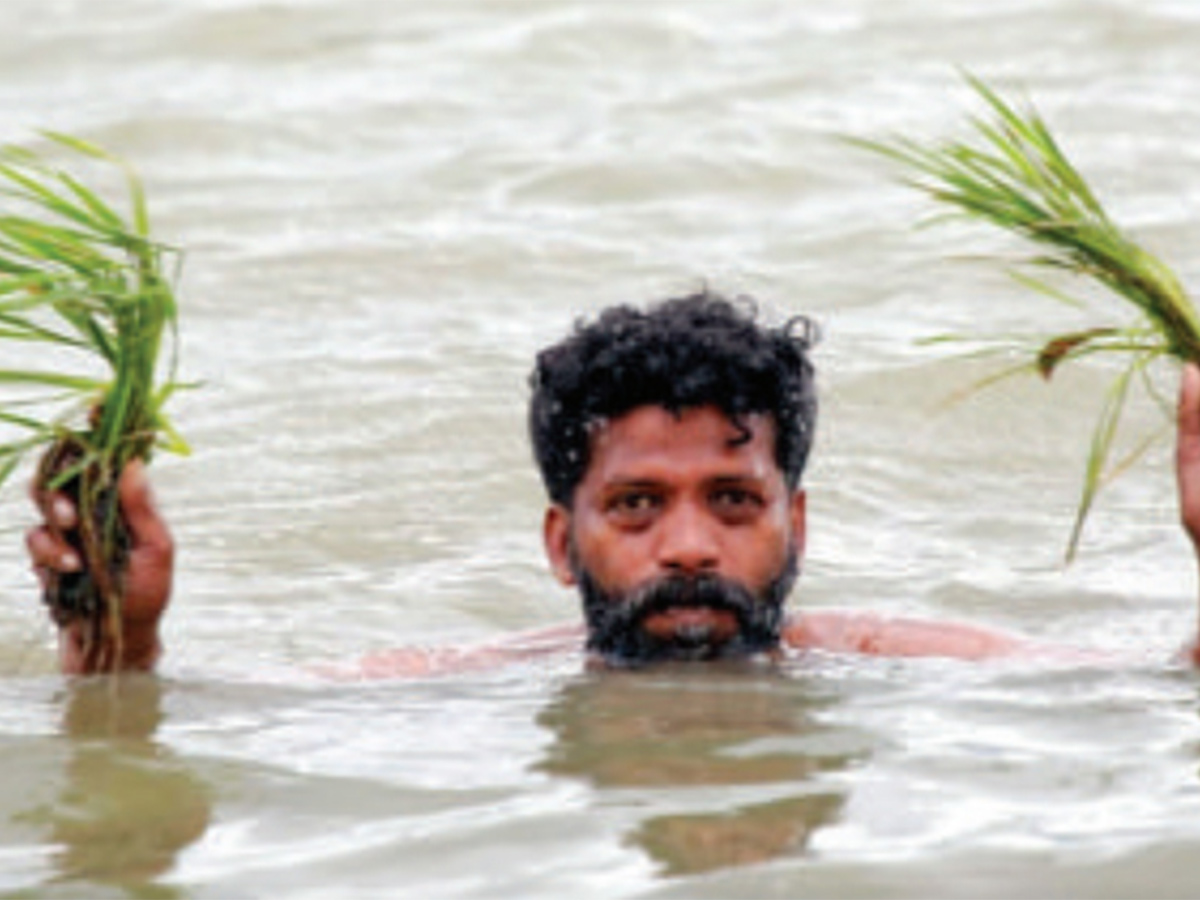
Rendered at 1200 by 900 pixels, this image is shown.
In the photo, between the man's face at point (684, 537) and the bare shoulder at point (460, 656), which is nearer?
the man's face at point (684, 537)

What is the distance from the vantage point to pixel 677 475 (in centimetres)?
592

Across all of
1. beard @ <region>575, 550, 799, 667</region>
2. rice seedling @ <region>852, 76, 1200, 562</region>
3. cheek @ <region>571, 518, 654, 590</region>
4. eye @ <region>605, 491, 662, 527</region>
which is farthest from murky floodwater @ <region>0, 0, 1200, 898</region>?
rice seedling @ <region>852, 76, 1200, 562</region>

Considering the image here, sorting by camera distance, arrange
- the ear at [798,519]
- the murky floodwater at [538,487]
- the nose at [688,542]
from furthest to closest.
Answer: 1. the ear at [798,519]
2. the nose at [688,542]
3. the murky floodwater at [538,487]

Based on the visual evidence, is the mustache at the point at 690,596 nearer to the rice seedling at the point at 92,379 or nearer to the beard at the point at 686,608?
the beard at the point at 686,608

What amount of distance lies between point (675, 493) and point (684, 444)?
108 millimetres

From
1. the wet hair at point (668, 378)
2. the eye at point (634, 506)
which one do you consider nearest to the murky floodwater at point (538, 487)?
the eye at point (634, 506)

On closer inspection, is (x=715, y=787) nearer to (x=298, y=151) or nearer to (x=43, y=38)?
(x=298, y=151)

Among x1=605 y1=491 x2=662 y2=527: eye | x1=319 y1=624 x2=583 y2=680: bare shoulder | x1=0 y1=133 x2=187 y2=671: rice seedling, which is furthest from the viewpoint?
x1=319 y1=624 x2=583 y2=680: bare shoulder

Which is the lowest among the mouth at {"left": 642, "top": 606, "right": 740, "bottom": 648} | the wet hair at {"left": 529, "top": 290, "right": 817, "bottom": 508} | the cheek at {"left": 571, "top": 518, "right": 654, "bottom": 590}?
the mouth at {"left": 642, "top": 606, "right": 740, "bottom": 648}

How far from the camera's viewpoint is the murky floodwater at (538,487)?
4.83 metres

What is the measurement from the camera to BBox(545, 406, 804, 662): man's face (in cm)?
588

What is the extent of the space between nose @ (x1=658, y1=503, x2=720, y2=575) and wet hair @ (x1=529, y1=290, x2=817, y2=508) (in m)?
0.22

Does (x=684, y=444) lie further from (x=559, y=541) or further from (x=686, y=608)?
(x=559, y=541)

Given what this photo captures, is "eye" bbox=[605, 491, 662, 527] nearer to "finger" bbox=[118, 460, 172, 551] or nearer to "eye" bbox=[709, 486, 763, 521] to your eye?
"eye" bbox=[709, 486, 763, 521]
